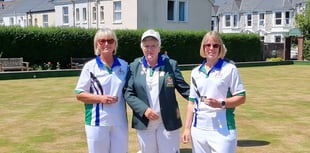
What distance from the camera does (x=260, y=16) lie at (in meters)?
56.1

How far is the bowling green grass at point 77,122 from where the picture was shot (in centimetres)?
698

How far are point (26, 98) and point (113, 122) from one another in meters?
9.29

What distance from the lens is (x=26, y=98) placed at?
12.7m

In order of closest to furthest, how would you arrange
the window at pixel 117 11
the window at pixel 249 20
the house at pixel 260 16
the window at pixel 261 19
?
the window at pixel 117 11, the house at pixel 260 16, the window at pixel 261 19, the window at pixel 249 20

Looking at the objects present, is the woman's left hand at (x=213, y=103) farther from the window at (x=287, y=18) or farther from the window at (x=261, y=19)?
the window at (x=261, y=19)

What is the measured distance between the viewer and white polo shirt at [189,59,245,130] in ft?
12.3

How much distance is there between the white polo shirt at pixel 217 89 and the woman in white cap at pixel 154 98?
311 mm

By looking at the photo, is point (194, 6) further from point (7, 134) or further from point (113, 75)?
point (113, 75)

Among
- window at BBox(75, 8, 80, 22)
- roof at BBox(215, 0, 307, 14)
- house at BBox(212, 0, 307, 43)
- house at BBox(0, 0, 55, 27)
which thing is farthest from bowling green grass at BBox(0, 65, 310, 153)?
roof at BBox(215, 0, 307, 14)

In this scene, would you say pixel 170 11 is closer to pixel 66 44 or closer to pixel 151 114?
pixel 66 44

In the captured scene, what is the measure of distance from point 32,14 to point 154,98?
5117 cm

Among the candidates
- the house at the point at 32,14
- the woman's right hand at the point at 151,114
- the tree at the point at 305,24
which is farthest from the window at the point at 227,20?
the woman's right hand at the point at 151,114

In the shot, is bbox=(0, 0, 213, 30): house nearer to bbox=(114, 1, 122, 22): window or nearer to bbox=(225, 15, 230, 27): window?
bbox=(114, 1, 122, 22): window

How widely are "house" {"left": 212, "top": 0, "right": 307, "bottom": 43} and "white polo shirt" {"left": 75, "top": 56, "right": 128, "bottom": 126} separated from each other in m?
47.8
